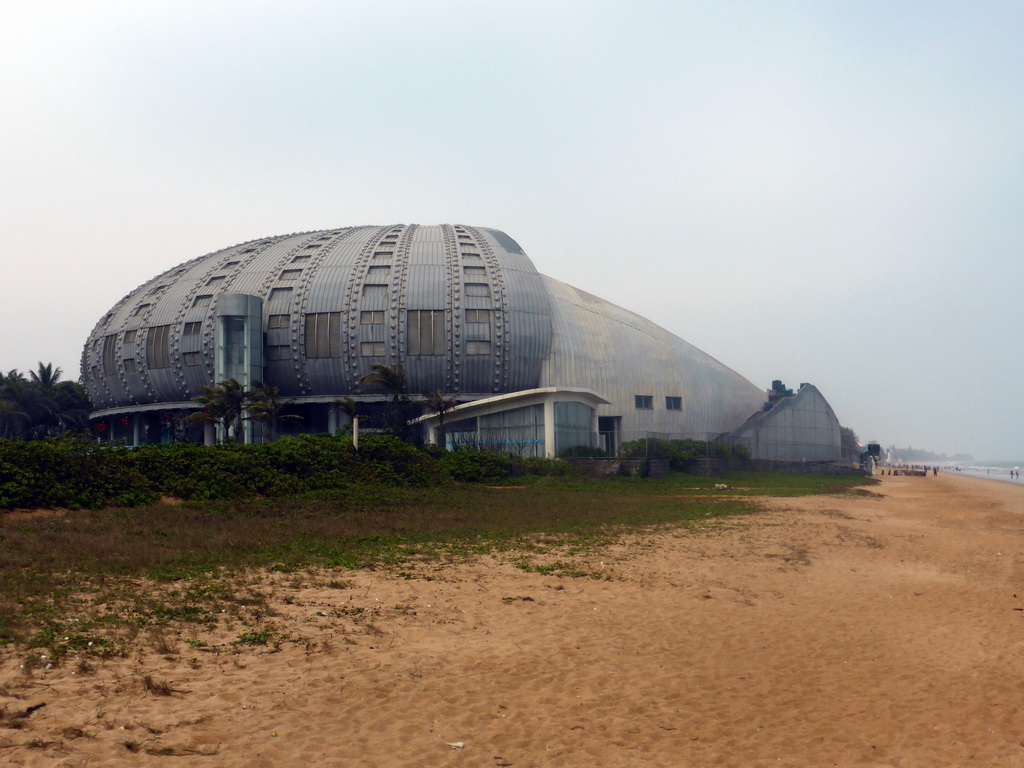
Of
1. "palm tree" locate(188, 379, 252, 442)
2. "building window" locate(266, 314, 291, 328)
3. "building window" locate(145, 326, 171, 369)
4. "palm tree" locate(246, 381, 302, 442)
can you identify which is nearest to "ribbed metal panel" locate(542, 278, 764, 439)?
"palm tree" locate(246, 381, 302, 442)

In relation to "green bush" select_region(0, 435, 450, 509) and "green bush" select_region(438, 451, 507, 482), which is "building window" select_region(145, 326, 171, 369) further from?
"green bush" select_region(438, 451, 507, 482)

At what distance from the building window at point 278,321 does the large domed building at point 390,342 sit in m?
0.09

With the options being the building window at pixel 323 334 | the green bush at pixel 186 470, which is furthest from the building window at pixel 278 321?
the green bush at pixel 186 470

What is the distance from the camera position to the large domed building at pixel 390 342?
55.2 meters

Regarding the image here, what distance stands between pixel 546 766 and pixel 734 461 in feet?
165

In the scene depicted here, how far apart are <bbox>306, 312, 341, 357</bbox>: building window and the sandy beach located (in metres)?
42.8

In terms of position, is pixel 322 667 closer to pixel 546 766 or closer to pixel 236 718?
pixel 236 718

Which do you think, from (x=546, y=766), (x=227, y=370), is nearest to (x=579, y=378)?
(x=227, y=370)

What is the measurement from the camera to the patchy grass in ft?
33.3

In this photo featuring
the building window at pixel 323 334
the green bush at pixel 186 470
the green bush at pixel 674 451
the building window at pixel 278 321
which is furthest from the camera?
the building window at pixel 278 321

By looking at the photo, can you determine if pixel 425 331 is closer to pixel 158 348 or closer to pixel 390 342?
pixel 390 342

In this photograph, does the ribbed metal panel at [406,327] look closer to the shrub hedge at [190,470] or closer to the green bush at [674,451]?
the green bush at [674,451]

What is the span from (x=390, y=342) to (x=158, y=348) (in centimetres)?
2023

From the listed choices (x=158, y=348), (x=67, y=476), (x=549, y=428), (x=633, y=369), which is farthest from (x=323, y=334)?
(x=67, y=476)
